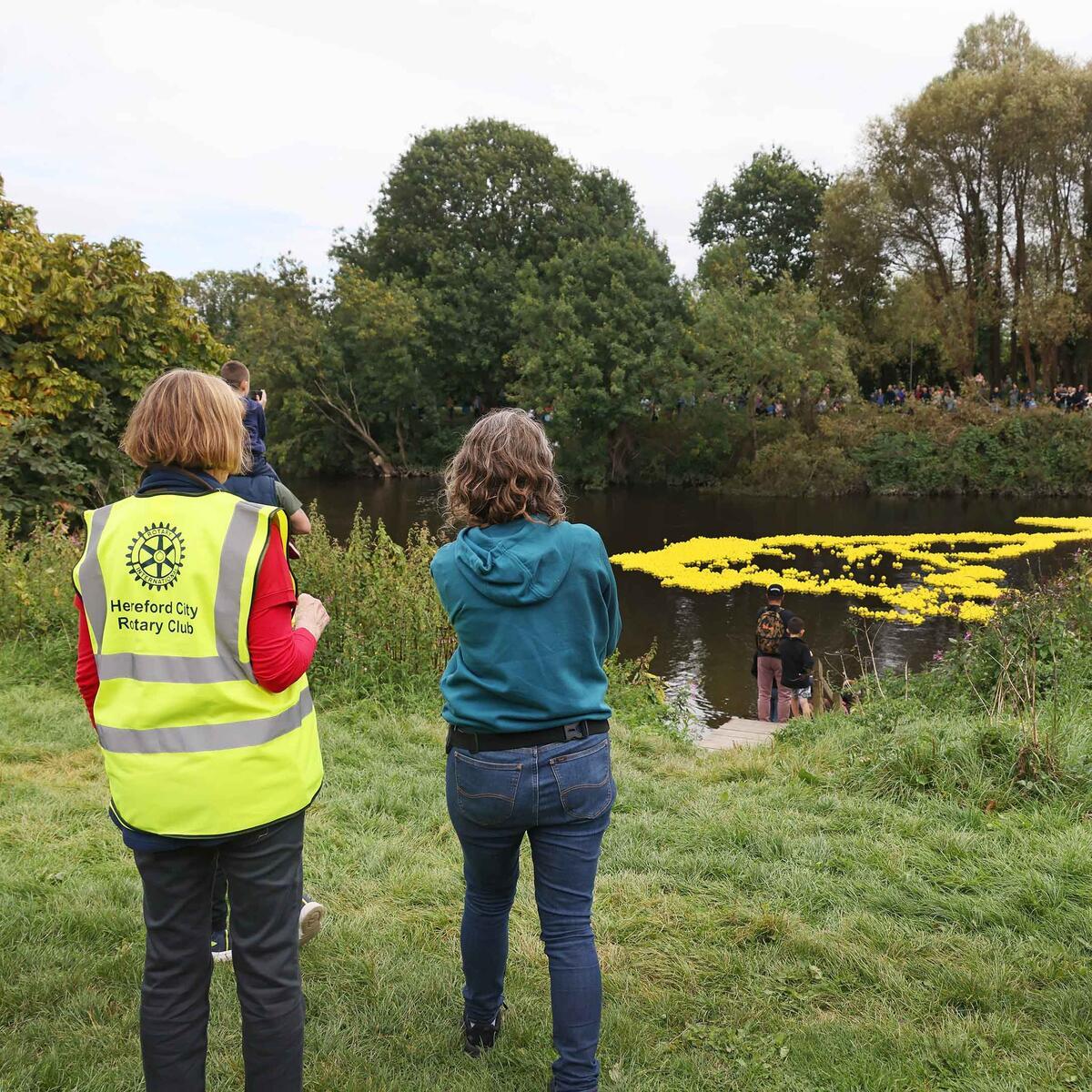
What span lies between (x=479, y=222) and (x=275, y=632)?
134 ft

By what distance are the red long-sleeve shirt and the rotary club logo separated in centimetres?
16

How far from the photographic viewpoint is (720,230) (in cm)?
4784

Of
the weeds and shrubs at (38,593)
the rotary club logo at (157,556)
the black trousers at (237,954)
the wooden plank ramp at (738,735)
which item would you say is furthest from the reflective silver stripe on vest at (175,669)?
the weeds and shrubs at (38,593)

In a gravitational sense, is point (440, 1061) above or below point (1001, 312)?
below

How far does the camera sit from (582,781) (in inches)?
89.0

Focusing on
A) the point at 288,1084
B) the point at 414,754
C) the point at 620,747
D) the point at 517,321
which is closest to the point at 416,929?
the point at 288,1084

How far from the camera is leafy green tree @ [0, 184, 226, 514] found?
10.8 meters

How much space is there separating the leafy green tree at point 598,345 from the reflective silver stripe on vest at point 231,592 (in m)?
31.2

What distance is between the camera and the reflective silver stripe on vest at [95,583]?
6.68 feet

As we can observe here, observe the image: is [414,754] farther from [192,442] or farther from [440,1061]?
[192,442]

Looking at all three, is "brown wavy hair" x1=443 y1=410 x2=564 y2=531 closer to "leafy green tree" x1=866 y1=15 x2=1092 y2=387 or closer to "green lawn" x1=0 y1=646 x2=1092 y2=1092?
"green lawn" x1=0 y1=646 x2=1092 y2=1092

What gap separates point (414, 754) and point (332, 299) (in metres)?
36.3

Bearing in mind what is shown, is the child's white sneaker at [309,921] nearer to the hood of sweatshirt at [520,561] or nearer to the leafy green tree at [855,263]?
the hood of sweatshirt at [520,561]

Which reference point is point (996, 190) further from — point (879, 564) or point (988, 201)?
point (879, 564)
